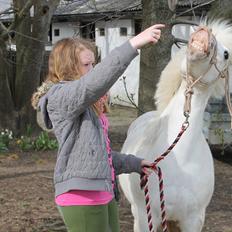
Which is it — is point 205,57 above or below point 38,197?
above

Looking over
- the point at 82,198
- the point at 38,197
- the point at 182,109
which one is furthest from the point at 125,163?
the point at 38,197

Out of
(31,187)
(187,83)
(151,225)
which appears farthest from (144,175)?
(31,187)

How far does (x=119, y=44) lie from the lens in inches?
712

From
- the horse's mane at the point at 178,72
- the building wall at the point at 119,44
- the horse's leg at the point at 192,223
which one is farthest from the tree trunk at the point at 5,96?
the horse's leg at the point at 192,223

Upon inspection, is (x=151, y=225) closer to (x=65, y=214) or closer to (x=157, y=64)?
(x=65, y=214)

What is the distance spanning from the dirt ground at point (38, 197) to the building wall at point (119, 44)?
7494 millimetres

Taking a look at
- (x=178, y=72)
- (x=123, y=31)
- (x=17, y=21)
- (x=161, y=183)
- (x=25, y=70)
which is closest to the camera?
(x=161, y=183)

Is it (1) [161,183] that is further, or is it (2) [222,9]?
(2) [222,9]

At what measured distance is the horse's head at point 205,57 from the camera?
9.75 ft

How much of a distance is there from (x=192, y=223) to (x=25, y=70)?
740 cm

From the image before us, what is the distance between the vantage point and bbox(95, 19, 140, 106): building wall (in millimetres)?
17062

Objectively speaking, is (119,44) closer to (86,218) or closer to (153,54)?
(153,54)

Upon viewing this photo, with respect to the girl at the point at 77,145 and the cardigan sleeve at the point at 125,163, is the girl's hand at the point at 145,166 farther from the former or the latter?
the girl at the point at 77,145

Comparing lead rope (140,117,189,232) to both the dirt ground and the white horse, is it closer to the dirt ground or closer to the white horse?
the white horse
